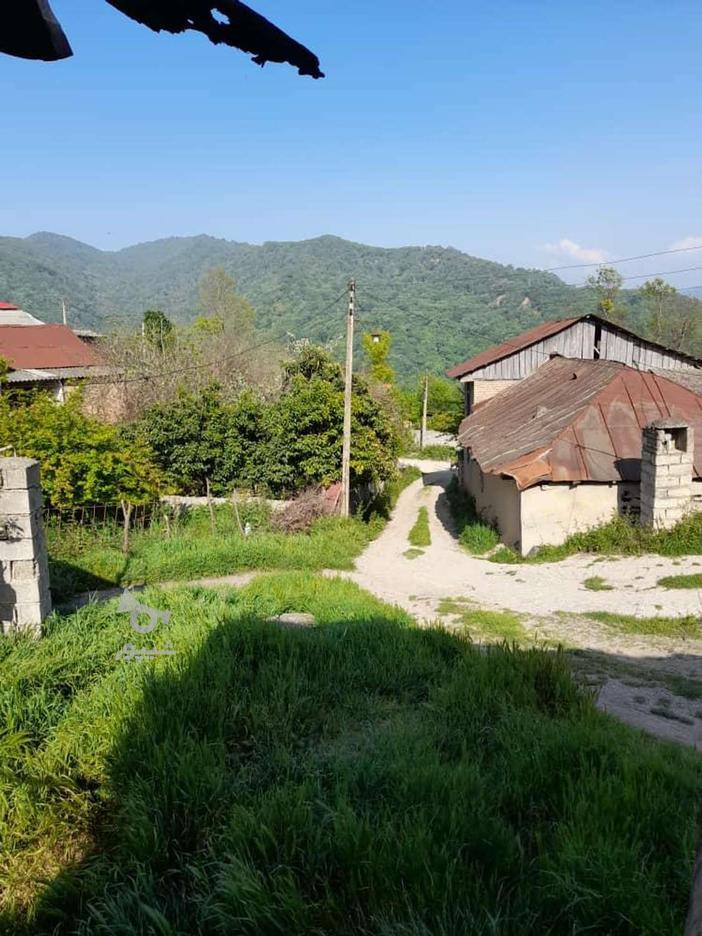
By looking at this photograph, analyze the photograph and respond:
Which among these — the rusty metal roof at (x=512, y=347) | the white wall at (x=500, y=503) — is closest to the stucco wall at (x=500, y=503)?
the white wall at (x=500, y=503)

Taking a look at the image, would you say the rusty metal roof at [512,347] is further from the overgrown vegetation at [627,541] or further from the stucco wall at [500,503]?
the overgrown vegetation at [627,541]

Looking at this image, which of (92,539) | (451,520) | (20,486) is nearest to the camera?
(20,486)

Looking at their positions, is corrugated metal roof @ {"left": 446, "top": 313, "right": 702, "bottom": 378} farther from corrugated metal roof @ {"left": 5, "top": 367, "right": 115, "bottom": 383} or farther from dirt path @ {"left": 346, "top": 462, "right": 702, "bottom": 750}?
corrugated metal roof @ {"left": 5, "top": 367, "right": 115, "bottom": 383}

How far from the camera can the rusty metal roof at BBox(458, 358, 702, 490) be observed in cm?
1464

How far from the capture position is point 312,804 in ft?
10.8

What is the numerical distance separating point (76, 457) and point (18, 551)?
26.7ft

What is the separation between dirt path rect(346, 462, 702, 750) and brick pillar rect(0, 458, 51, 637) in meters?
5.87

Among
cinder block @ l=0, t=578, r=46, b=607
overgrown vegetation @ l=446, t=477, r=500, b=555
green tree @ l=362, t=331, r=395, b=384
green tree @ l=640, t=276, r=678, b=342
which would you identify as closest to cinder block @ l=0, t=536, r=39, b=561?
cinder block @ l=0, t=578, r=46, b=607

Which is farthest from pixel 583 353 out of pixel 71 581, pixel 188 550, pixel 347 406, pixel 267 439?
pixel 71 581

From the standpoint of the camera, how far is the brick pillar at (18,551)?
22.3ft

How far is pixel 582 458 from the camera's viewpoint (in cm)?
1483

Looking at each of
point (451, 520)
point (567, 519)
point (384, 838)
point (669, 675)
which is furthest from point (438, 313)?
point (384, 838)

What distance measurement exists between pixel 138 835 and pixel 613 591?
34.4ft

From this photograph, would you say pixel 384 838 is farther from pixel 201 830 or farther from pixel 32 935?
pixel 32 935
